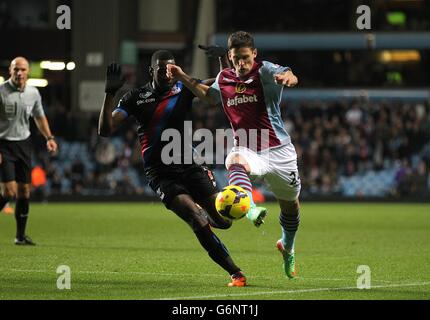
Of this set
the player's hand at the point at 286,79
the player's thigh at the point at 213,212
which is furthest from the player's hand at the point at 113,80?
the player's thigh at the point at 213,212

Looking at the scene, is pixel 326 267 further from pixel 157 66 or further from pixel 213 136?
pixel 213 136

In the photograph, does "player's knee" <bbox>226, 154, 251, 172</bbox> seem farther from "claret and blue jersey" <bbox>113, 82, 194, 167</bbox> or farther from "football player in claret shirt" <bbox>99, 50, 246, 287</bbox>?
"claret and blue jersey" <bbox>113, 82, 194, 167</bbox>

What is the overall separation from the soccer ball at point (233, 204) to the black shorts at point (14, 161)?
20.9 ft

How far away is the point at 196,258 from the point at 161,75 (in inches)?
140

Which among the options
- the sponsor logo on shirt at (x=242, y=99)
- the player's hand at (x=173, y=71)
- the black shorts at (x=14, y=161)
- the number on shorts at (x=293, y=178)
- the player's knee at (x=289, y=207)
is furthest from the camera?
the black shorts at (x=14, y=161)

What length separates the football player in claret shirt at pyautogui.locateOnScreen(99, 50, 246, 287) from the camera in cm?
1014

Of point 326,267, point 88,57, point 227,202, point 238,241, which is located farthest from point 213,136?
point 227,202

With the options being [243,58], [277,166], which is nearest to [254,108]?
[243,58]

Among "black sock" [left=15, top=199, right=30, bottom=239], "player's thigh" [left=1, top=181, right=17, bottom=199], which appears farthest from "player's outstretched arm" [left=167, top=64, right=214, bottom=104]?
"black sock" [left=15, top=199, right=30, bottom=239]

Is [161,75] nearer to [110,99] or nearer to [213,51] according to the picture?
[213,51]

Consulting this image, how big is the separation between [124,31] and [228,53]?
103 ft

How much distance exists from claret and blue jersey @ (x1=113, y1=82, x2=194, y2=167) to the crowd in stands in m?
20.4

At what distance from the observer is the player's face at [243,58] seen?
988cm

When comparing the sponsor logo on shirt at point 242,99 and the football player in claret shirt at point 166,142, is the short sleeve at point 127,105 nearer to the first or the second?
the football player in claret shirt at point 166,142
